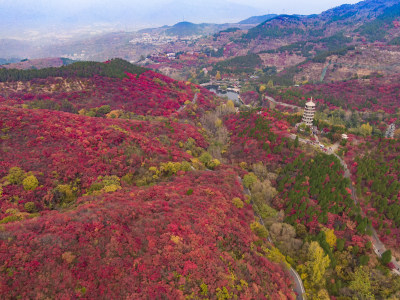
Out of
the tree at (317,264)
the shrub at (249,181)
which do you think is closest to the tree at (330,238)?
the tree at (317,264)

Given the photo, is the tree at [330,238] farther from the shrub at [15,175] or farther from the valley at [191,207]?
the shrub at [15,175]

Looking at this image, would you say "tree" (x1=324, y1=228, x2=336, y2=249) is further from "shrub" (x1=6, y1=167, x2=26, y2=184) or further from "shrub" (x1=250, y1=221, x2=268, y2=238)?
"shrub" (x1=6, y1=167, x2=26, y2=184)

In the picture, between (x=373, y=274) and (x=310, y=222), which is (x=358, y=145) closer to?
(x=310, y=222)

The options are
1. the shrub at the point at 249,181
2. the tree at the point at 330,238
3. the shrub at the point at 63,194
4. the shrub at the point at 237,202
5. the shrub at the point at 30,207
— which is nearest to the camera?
the shrub at the point at 30,207

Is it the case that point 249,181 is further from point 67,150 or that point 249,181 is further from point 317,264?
point 67,150

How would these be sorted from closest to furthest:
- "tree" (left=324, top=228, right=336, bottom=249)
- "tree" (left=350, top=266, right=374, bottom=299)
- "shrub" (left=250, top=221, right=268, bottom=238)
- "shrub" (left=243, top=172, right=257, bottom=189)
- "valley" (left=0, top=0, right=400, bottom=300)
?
1. "valley" (left=0, top=0, right=400, bottom=300)
2. "tree" (left=350, top=266, right=374, bottom=299)
3. "shrub" (left=250, top=221, right=268, bottom=238)
4. "tree" (left=324, top=228, right=336, bottom=249)
5. "shrub" (left=243, top=172, right=257, bottom=189)

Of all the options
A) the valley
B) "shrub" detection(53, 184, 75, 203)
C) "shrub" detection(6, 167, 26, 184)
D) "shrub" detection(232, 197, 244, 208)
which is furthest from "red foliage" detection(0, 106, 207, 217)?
"shrub" detection(232, 197, 244, 208)
